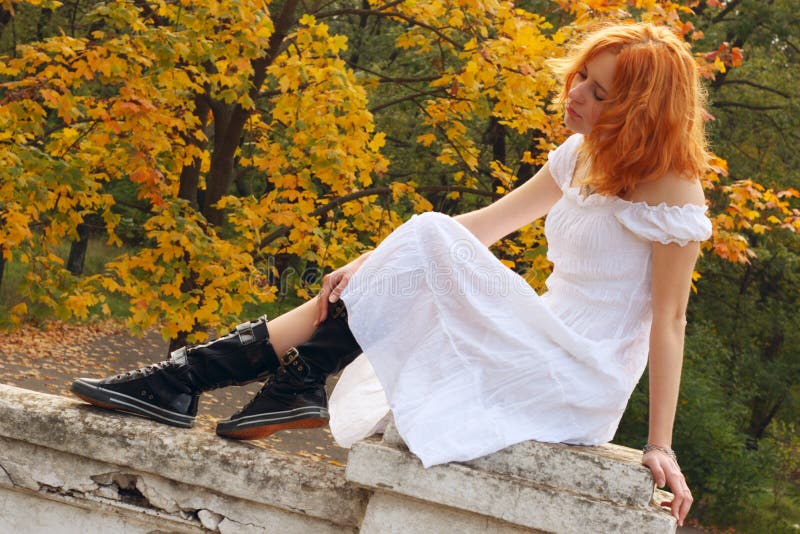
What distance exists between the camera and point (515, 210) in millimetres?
2674

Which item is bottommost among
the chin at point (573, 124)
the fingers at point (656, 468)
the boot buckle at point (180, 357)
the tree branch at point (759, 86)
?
the boot buckle at point (180, 357)

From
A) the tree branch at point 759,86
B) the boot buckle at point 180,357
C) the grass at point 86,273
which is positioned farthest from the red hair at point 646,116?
the tree branch at point 759,86

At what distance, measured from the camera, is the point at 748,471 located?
1172 centimetres

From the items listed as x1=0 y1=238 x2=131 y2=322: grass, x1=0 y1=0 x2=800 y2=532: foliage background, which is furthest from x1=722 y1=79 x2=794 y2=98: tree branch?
x1=0 y1=238 x2=131 y2=322: grass

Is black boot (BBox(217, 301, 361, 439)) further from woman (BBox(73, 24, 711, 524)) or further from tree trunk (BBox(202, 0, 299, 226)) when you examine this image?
tree trunk (BBox(202, 0, 299, 226))

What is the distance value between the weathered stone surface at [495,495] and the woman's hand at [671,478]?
7 centimetres

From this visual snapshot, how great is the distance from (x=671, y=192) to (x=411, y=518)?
1.00 metres

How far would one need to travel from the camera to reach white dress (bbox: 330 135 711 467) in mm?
2076

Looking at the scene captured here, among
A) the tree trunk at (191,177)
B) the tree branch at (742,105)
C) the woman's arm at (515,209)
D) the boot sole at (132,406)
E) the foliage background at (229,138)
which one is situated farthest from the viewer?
the tree branch at (742,105)

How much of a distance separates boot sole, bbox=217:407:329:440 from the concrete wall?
0.03 m

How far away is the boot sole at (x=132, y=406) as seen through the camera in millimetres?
2264

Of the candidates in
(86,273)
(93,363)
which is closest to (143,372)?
(93,363)

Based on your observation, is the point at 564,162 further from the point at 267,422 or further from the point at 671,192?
the point at 267,422

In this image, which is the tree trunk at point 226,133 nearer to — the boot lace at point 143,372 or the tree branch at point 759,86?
the boot lace at point 143,372
